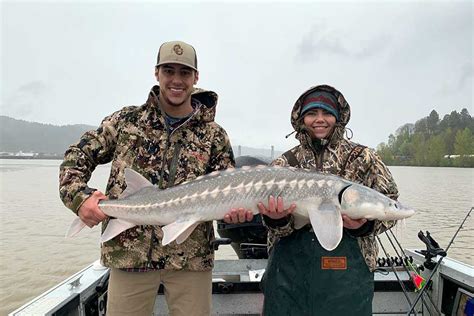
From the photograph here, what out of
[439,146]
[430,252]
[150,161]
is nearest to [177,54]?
[150,161]

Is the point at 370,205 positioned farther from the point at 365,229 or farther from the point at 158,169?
the point at 158,169

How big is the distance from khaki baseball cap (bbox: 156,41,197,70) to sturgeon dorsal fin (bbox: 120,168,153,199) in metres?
0.74

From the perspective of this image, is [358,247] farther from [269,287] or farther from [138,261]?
[138,261]

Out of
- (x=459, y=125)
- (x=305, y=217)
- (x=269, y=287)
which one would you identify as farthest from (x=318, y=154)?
(x=459, y=125)

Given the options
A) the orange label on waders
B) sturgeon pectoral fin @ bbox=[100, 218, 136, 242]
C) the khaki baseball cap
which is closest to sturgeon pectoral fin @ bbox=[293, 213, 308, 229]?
the orange label on waders

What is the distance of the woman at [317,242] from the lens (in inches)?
98.8

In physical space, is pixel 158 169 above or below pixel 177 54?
below

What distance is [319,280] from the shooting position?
2.52 m

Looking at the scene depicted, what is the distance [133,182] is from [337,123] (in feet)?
4.64

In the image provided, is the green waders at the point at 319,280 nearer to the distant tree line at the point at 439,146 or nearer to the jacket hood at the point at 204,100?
the jacket hood at the point at 204,100

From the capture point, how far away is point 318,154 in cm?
281

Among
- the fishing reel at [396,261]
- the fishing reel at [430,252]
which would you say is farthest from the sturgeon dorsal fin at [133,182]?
the fishing reel at [430,252]

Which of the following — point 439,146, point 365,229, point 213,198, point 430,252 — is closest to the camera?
point 365,229

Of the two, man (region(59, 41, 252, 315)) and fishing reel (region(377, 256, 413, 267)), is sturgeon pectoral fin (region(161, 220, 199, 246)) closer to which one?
man (region(59, 41, 252, 315))
